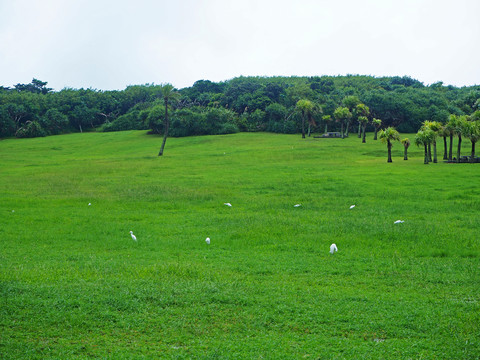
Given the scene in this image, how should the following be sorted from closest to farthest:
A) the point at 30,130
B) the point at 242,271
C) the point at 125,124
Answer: the point at 242,271 → the point at 30,130 → the point at 125,124

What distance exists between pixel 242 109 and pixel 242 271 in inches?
3723

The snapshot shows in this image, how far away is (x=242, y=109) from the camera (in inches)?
4136

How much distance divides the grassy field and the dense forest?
5132cm

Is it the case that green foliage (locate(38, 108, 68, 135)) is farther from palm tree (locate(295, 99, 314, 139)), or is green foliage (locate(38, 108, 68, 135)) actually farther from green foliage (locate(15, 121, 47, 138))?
palm tree (locate(295, 99, 314, 139))

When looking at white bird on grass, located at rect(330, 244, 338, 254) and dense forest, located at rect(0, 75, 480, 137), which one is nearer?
white bird on grass, located at rect(330, 244, 338, 254)

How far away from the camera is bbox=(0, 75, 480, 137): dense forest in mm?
86188

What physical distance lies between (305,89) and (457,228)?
8639cm

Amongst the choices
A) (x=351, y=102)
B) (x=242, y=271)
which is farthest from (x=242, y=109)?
(x=242, y=271)

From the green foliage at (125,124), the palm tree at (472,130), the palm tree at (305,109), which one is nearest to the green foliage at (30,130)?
the green foliage at (125,124)

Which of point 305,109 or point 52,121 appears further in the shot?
point 52,121

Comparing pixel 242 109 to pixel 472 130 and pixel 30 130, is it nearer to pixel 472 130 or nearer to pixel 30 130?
pixel 30 130

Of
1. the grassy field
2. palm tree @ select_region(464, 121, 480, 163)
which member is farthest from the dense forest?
the grassy field

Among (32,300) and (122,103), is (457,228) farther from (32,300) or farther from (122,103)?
(122,103)

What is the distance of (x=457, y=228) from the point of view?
17.8m
